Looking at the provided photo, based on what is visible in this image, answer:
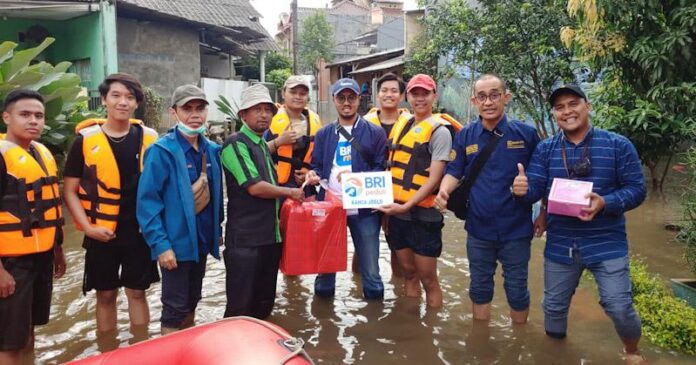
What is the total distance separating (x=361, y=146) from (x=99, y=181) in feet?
6.58

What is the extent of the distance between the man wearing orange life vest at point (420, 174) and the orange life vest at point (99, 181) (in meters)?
1.96

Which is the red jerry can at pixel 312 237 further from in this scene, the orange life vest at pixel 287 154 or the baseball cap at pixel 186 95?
the baseball cap at pixel 186 95

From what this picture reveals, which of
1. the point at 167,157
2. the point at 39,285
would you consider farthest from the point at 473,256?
the point at 39,285

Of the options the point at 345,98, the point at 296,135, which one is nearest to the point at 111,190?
the point at 296,135

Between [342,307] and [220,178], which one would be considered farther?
[342,307]

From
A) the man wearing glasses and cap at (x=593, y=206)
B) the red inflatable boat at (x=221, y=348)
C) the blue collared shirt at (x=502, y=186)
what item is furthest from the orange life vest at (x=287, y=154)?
the red inflatable boat at (x=221, y=348)

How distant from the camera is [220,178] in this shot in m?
3.96

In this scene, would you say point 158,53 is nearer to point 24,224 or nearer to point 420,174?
point 420,174

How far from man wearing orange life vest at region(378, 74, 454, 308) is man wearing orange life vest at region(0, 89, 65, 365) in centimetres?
235

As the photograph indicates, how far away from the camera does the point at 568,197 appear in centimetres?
332

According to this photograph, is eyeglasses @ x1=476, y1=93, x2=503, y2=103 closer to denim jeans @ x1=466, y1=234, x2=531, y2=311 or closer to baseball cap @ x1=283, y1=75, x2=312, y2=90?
denim jeans @ x1=466, y1=234, x2=531, y2=311

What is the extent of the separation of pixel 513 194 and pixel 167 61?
1446cm

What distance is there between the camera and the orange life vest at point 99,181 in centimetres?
362

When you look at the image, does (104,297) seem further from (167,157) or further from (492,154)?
(492,154)
